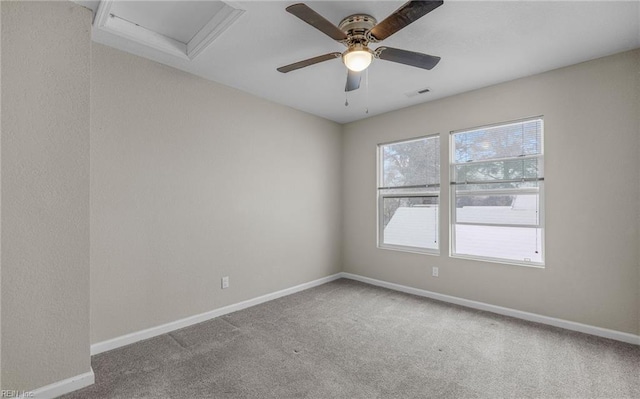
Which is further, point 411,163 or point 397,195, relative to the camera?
point 397,195

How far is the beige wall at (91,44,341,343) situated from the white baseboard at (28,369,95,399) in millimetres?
479

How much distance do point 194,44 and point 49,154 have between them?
1417 millimetres

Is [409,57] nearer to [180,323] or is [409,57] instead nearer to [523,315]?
[523,315]

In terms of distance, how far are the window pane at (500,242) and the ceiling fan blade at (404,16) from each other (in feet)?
8.57

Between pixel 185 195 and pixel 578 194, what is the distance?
3935 millimetres

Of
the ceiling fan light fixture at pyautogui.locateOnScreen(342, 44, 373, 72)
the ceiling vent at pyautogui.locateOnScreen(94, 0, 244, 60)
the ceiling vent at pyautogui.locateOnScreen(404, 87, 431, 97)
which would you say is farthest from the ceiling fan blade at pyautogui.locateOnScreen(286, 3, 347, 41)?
the ceiling vent at pyautogui.locateOnScreen(404, 87, 431, 97)

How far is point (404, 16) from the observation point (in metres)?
1.66

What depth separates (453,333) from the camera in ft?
9.04

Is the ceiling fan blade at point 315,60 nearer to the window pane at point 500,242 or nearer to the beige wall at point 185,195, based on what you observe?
the beige wall at point 185,195

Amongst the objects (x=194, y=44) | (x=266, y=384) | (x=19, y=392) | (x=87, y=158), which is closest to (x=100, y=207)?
(x=87, y=158)

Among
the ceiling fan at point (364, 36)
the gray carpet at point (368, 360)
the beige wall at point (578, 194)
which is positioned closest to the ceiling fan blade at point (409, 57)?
the ceiling fan at point (364, 36)

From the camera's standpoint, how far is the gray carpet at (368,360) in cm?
193

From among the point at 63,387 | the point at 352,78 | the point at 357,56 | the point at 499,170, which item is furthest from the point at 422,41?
the point at 63,387

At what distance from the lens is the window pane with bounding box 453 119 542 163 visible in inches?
121
